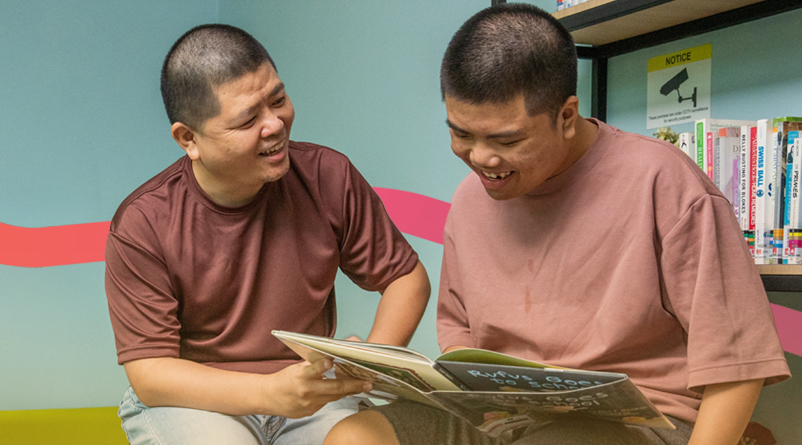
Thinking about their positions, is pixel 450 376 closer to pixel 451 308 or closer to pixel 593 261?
pixel 593 261

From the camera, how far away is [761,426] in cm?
153

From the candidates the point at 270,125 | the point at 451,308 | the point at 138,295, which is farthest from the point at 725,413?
the point at 138,295

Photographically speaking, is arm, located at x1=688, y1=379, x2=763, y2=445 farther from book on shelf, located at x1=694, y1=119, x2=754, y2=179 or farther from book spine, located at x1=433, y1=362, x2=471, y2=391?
book on shelf, located at x1=694, y1=119, x2=754, y2=179

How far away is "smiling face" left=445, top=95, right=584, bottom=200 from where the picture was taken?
0.87 meters

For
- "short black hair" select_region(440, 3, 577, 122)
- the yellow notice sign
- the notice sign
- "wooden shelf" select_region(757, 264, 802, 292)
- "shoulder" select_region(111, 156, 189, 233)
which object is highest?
the yellow notice sign

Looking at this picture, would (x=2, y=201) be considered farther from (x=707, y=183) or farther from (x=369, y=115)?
(x=707, y=183)

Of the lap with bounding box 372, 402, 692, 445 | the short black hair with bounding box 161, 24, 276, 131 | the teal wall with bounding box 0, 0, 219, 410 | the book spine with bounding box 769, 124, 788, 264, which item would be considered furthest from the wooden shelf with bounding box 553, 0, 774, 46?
the teal wall with bounding box 0, 0, 219, 410

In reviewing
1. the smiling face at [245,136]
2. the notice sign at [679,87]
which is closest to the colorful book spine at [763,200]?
the notice sign at [679,87]

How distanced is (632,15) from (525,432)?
43.3 inches

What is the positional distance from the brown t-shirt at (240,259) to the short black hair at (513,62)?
45cm

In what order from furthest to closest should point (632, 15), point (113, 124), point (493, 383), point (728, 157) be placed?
point (113, 124)
point (632, 15)
point (728, 157)
point (493, 383)

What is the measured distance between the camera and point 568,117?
3.03 feet

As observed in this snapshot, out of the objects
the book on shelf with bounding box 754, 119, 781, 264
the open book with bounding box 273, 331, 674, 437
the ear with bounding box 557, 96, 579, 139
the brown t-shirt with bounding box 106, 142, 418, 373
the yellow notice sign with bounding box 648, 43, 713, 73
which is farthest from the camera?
the yellow notice sign with bounding box 648, 43, 713, 73

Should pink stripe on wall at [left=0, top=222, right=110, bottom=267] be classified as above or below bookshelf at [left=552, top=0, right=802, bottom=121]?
below
